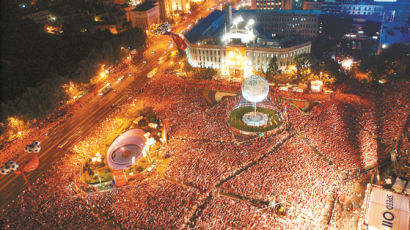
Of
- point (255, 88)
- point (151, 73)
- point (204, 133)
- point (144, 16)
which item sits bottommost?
point (204, 133)

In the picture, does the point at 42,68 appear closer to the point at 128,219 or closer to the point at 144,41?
the point at 144,41

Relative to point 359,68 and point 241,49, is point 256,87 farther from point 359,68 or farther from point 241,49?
point 359,68

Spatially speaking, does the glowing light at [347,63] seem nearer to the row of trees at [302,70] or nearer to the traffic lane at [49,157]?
the row of trees at [302,70]

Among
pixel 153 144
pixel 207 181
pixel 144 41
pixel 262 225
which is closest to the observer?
pixel 262 225

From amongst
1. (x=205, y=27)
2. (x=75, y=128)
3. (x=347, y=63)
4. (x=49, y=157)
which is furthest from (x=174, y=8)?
(x=49, y=157)

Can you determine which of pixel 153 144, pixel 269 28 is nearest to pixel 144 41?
pixel 269 28

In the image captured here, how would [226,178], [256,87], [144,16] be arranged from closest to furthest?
[226,178]
[256,87]
[144,16]
